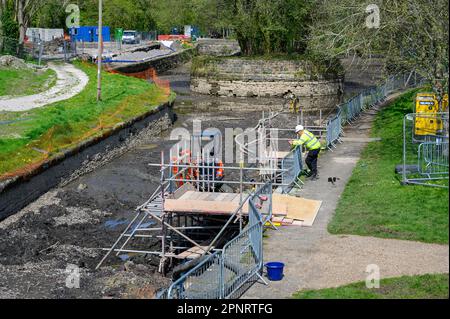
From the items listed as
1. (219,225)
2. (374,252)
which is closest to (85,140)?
(219,225)

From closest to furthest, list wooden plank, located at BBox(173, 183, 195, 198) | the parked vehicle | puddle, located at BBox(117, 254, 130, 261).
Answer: puddle, located at BBox(117, 254, 130, 261) → wooden plank, located at BBox(173, 183, 195, 198) → the parked vehicle

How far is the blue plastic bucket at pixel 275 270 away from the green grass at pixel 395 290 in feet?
2.66

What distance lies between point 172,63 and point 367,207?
63.6m

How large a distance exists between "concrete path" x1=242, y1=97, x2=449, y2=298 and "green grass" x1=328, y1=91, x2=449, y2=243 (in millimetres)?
439

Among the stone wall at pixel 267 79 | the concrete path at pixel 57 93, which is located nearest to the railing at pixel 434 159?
the concrete path at pixel 57 93

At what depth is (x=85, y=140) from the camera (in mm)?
30562

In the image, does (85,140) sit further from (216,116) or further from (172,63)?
(172,63)

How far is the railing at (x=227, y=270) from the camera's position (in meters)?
13.6

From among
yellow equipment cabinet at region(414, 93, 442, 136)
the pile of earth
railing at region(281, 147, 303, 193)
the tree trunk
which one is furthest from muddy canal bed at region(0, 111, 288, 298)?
the tree trunk

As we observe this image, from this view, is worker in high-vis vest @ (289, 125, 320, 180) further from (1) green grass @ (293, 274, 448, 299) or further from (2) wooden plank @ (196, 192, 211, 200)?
(1) green grass @ (293, 274, 448, 299)

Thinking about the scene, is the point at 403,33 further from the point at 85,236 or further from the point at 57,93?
the point at 57,93

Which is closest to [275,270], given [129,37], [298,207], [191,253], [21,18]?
[191,253]

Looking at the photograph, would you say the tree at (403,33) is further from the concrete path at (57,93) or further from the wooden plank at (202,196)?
the concrete path at (57,93)

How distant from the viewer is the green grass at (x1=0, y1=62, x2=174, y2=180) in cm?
2723
